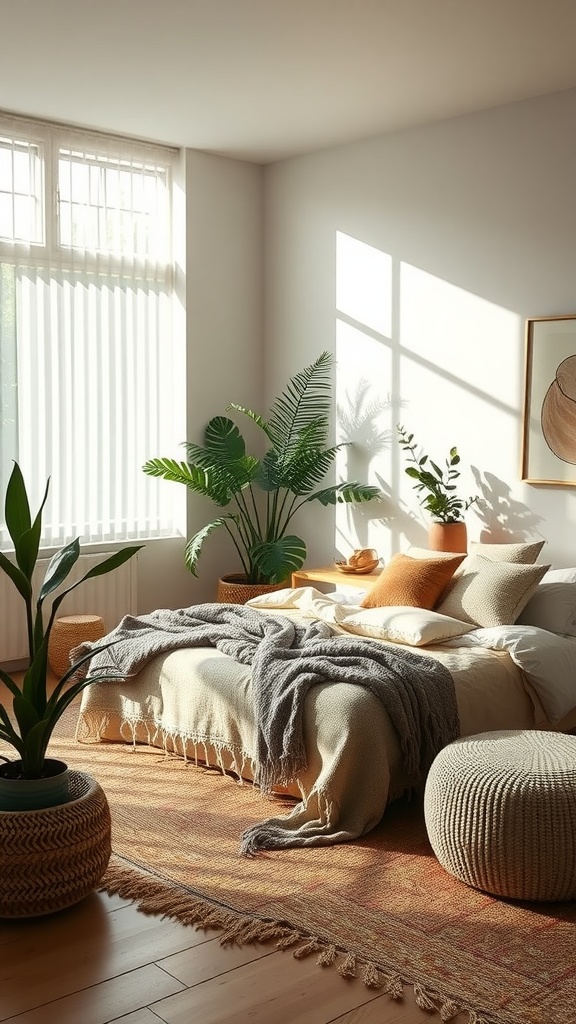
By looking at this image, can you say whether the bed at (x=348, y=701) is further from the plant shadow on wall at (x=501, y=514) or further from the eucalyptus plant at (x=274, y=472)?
the eucalyptus plant at (x=274, y=472)

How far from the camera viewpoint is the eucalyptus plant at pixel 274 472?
6.08 m

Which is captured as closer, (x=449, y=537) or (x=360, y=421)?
(x=449, y=537)

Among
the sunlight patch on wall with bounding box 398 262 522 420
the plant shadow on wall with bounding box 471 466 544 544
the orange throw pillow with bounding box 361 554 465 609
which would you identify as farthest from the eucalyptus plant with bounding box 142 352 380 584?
the orange throw pillow with bounding box 361 554 465 609

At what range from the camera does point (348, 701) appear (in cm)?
368

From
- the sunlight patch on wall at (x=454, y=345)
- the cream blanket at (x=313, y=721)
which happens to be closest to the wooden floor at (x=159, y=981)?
the cream blanket at (x=313, y=721)

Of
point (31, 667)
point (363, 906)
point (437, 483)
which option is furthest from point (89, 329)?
point (363, 906)

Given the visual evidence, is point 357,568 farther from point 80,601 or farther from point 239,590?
point 80,601

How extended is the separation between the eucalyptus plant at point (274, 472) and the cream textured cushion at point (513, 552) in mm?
1152

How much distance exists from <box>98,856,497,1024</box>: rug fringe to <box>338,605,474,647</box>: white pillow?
1.53m

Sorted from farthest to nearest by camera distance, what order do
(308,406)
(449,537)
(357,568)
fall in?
(308,406)
(357,568)
(449,537)

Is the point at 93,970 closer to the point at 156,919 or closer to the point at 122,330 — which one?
the point at 156,919

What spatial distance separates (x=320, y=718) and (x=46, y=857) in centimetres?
114

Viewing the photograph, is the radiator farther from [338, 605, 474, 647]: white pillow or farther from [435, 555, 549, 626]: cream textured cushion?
[435, 555, 549, 626]: cream textured cushion

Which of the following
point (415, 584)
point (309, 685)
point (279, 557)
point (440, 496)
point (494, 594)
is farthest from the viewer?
point (279, 557)
